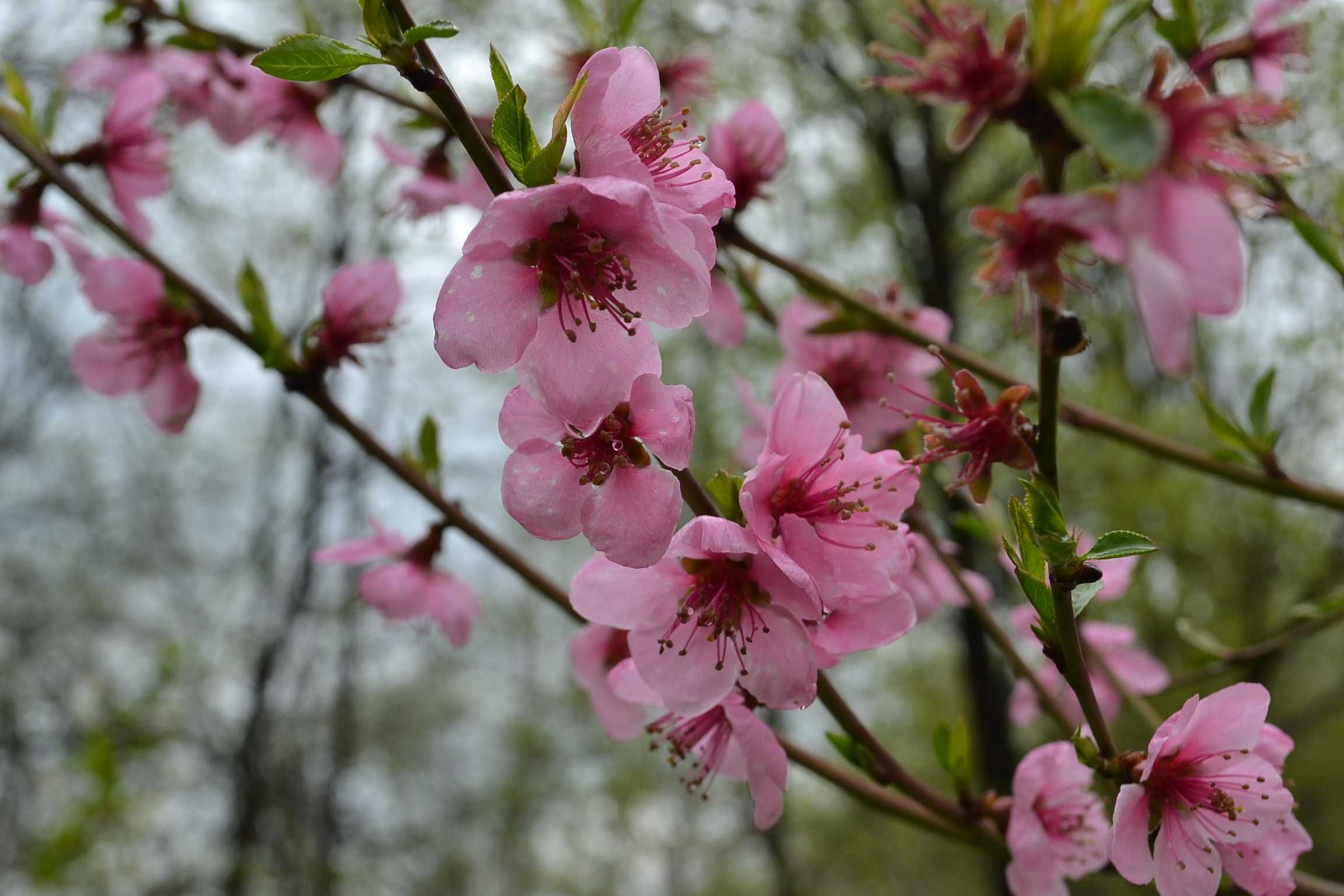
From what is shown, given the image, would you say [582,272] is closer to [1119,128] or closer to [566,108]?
[566,108]

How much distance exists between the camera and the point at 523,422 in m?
0.82

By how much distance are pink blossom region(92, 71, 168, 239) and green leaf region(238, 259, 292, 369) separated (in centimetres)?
43

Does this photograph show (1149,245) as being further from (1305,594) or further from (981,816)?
(1305,594)

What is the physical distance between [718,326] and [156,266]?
32.9 inches

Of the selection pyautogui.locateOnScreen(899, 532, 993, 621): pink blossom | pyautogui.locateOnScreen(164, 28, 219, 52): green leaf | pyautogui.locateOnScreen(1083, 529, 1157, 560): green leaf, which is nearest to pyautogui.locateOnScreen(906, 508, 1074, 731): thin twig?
pyautogui.locateOnScreen(899, 532, 993, 621): pink blossom

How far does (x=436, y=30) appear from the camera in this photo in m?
0.71

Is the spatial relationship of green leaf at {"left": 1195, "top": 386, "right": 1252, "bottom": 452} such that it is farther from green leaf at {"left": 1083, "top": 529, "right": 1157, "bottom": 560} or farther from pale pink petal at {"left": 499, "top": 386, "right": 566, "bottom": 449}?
pale pink petal at {"left": 499, "top": 386, "right": 566, "bottom": 449}

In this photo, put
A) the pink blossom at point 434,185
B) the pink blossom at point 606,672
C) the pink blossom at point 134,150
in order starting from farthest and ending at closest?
the pink blossom at point 434,185, the pink blossom at point 134,150, the pink blossom at point 606,672

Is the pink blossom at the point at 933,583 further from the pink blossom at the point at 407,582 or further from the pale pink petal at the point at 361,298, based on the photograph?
the pale pink petal at the point at 361,298

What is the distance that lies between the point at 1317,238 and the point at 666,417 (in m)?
0.86

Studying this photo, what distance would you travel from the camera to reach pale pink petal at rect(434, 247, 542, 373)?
75 centimetres

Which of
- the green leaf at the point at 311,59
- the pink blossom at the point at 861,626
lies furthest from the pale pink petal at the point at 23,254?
the pink blossom at the point at 861,626

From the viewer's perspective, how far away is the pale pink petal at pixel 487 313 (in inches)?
29.6

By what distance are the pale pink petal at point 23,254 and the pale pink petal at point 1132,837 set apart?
63.0 inches
